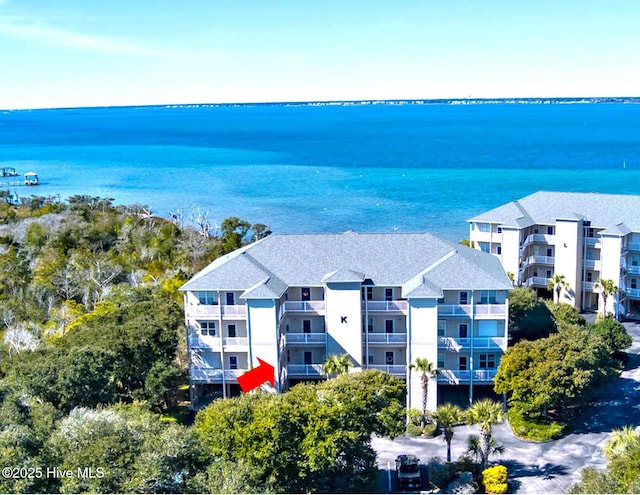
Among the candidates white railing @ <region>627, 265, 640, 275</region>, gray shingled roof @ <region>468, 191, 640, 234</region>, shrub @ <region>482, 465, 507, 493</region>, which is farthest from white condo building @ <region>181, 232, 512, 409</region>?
white railing @ <region>627, 265, 640, 275</region>

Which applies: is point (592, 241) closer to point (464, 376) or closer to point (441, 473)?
point (464, 376)

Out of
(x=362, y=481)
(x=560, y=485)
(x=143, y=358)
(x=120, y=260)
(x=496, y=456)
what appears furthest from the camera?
(x=120, y=260)

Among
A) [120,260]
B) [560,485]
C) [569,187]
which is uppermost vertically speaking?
[569,187]

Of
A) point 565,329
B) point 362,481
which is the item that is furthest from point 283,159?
point 362,481

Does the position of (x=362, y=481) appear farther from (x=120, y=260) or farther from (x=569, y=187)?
(x=569, y=187)

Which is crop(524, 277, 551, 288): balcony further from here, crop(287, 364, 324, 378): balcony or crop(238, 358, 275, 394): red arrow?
crop(238, 358, 275, 394): red arrow
